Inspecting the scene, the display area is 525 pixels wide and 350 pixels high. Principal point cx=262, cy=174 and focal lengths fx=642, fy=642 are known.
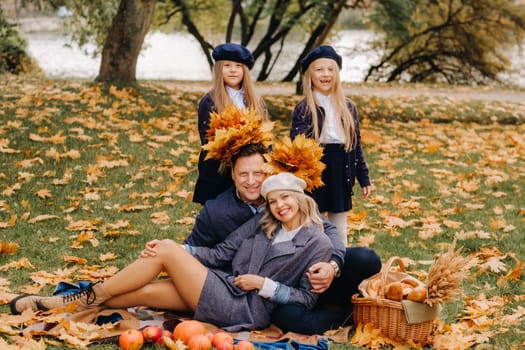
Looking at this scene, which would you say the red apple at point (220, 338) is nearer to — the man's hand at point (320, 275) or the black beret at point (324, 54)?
the man's hand at point (320, 275)

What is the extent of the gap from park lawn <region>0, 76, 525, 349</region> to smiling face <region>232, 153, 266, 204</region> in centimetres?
109

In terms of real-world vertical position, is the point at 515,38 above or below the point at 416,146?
above

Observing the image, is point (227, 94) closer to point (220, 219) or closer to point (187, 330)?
point (220, 219)

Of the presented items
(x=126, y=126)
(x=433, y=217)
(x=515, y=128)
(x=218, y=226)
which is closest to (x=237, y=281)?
(x=218, y=226)

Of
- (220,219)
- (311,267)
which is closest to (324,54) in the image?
(220,219)

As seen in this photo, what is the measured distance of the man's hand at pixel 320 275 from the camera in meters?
3.69

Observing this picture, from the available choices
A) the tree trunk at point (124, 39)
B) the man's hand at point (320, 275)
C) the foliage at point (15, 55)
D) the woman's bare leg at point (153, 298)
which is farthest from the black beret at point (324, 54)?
the foliage at point (15, 55)

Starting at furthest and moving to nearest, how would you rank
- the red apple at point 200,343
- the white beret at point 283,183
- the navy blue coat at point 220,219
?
the navy blue coat at point 220,219
the white beret at point 283,183
the red apple at point 200,343

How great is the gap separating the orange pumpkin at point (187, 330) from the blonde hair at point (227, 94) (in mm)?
1657

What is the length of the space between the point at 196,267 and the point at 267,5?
16.6 metres

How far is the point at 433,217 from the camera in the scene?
636 centimetres

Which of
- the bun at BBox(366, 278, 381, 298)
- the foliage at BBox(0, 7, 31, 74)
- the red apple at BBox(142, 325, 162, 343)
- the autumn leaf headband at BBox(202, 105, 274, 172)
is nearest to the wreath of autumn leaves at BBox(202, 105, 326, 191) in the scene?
the autumn leaf headband at BBox(202, 105, 274, 172)

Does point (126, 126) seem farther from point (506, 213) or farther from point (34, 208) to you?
point (506, 213)

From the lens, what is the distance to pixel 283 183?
12.5 feet
